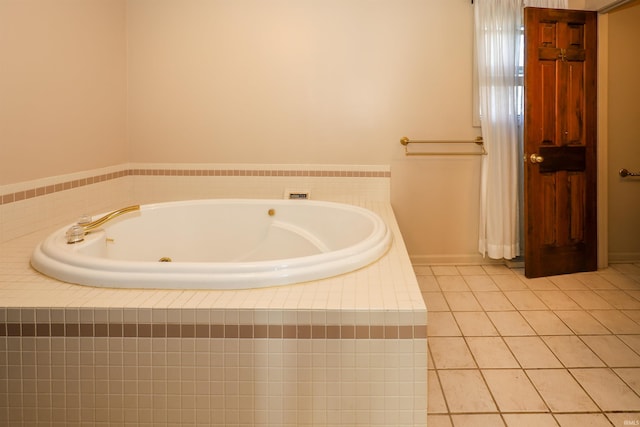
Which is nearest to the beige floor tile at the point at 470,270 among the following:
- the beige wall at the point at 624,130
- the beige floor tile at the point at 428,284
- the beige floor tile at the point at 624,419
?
the beige floor tile at the point at 428,284

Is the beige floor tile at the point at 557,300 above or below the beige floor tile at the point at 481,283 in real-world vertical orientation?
below

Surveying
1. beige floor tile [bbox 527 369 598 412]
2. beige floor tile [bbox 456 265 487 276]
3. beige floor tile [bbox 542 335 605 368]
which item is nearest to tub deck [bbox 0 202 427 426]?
beige floor tile [bbox 527 369 598 412]

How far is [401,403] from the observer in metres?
1.14

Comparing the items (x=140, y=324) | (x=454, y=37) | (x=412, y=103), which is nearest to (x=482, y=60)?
(x=454, y=37)

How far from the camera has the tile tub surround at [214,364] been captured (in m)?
1.14

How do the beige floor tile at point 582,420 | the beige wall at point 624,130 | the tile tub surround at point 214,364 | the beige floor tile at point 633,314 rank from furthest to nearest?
1. the beige wall at point 624,130
2. the beige floor tile at point 633,314
3. the beige floor tile at point 582,420
4. the tile tub surround at point 214,364

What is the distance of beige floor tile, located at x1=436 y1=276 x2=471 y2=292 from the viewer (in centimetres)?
273

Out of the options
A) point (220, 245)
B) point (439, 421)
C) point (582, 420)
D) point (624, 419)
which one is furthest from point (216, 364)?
point (220, 245)

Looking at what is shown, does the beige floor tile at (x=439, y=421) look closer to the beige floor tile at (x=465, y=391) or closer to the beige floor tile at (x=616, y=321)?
the beige floor tile at (x=465, y=391)

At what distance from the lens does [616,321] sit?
7.28ft

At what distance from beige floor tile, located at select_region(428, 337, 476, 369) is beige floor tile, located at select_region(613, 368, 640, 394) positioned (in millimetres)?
575

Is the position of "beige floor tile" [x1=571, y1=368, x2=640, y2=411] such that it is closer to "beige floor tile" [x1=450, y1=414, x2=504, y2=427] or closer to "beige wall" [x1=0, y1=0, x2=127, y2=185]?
"beige floor tile" [x1=450, y1=414, x2=504, y2=427]

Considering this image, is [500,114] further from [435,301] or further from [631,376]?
[631,376]

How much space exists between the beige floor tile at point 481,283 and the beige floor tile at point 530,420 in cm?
129
